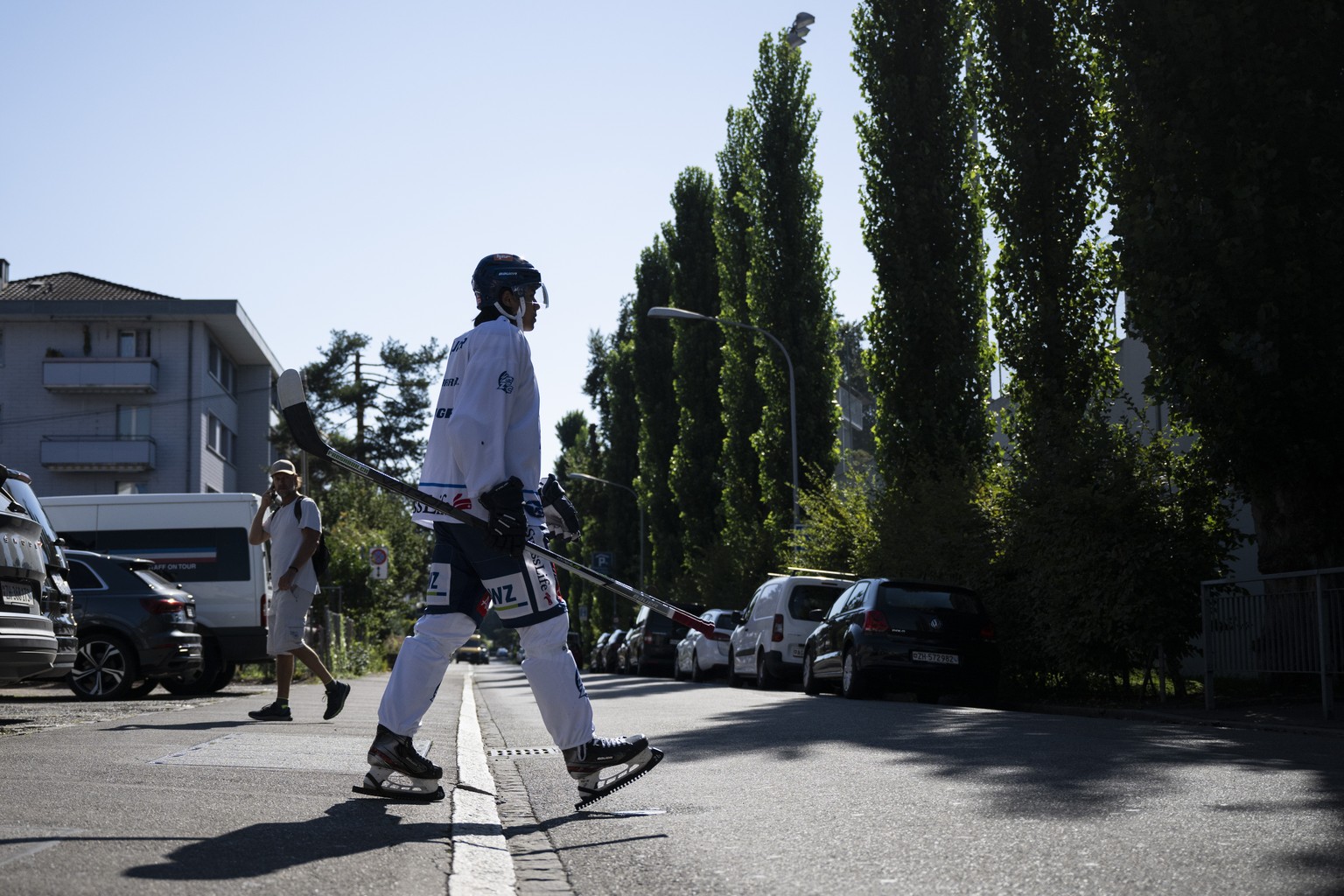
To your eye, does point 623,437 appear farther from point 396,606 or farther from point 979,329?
point 979,329

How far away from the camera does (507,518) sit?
5906 mm

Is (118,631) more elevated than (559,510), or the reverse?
(559,510)

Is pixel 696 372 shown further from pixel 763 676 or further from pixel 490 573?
pixel 490 573

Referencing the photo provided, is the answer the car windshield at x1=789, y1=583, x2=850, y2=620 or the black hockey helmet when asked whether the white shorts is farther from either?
the car windshield at x1=789, y1=583, x2=850, y2=620

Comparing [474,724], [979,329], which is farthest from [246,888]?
[979,329]

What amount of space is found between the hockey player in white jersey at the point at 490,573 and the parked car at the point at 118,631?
10861 millimetres

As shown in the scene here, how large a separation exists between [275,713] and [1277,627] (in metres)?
8.02

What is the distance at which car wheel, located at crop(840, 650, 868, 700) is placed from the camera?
17.4m

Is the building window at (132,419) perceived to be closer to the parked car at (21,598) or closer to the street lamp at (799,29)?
the street lamp at (799,29)

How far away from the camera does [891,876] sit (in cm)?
468

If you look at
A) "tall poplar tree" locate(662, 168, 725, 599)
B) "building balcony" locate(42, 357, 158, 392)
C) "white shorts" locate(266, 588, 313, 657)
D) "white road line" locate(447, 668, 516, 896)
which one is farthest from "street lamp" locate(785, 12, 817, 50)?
A: "white road line" locate(447, 668, 516, 896)

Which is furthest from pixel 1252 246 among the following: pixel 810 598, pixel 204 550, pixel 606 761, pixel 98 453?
pixel 98 453

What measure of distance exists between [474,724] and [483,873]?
8360 mm

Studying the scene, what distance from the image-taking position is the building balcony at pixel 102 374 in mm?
51094
